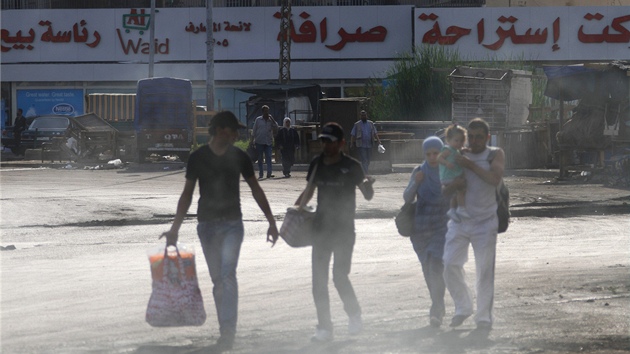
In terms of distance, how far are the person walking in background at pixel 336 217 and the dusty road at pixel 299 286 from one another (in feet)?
1.09

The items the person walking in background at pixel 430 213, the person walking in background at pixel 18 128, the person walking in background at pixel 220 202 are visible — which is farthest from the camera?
the person walking in background at pixel 18 128

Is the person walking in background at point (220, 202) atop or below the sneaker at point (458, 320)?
atop

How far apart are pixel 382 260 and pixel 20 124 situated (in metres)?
38.3

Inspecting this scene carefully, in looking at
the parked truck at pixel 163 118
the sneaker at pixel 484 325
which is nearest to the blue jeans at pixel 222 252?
the sneaker at pixel 484 325

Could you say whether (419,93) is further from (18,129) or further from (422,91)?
(18,129)

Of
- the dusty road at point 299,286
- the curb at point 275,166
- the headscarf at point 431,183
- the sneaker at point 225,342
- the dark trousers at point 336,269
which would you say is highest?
the headscarf at point 431,183

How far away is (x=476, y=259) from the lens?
9.12 m

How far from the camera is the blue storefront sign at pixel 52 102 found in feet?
183

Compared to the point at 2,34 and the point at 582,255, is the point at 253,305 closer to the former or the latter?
the point at 582,255

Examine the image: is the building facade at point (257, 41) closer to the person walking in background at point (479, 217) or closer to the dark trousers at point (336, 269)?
the person walking in background at point (479, 217)

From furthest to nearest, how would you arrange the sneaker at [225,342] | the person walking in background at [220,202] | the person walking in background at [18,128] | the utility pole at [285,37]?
1. the person walking in background at [18,128]
2. the utility pole at [285,37]
3. the person walking in background at [220,202]
4. the sneaker at [225,342]

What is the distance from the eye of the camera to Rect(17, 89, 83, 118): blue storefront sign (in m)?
55.7

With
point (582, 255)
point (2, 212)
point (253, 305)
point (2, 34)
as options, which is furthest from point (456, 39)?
point (253, 305)

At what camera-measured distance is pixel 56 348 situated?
27.0 ft
